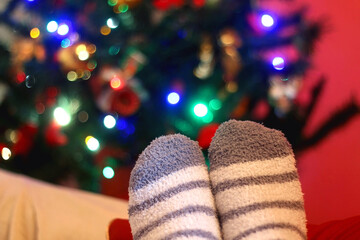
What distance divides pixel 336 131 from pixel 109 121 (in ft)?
2.40

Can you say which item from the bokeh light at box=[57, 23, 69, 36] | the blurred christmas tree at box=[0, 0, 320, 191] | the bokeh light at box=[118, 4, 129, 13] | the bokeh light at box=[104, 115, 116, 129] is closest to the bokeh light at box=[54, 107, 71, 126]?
the blurred christmas tree at box=[0, 0, 320, 191]

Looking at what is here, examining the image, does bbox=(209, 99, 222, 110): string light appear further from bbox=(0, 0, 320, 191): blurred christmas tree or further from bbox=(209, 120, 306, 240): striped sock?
bbox=(209, 120, 306, 240): striped sock

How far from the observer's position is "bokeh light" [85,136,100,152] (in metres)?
1.40

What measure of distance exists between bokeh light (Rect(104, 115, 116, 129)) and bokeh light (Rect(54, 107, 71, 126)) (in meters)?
0.11

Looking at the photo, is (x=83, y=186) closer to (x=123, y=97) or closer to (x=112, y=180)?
(x=112, y=180)

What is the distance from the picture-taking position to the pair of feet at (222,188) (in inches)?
28.7

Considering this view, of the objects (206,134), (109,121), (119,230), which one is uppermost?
(109,121)

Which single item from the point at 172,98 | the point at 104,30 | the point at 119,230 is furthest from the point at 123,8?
the point at 119,230

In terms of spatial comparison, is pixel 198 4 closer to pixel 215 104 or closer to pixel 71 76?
pixel 215 104

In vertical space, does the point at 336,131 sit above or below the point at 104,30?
below

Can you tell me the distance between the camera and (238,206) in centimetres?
75

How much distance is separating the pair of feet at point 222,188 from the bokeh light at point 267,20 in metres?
0.76

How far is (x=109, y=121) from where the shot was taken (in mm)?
1396

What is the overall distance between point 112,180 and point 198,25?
2.09 feet
